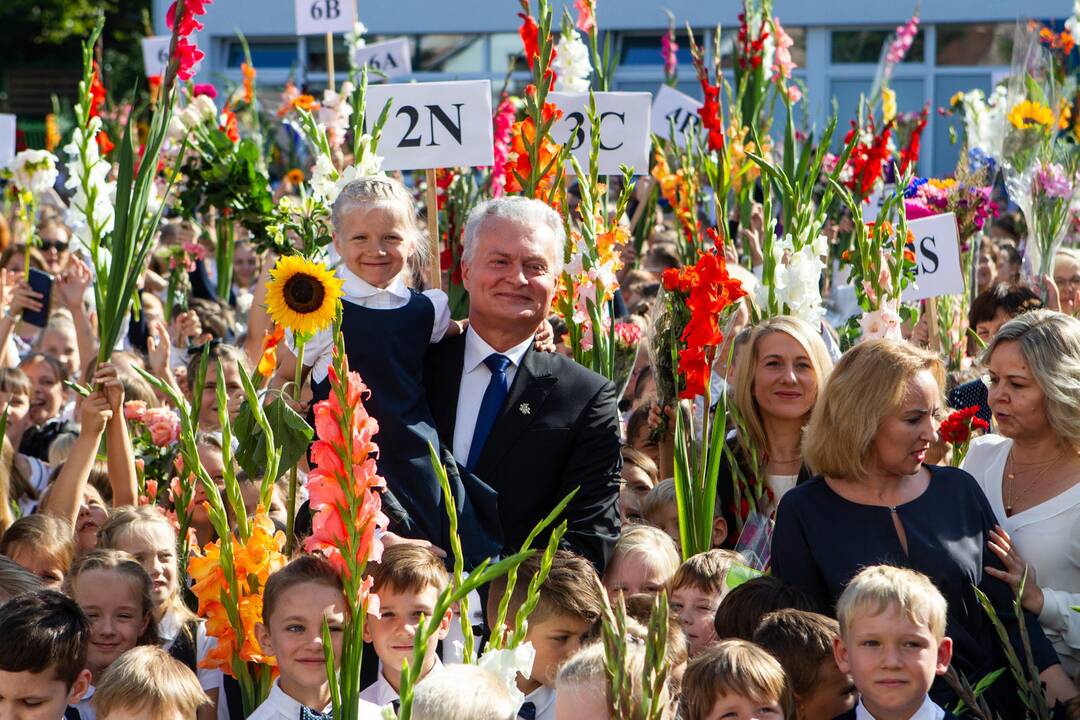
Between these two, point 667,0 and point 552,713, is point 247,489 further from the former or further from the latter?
point 667,0

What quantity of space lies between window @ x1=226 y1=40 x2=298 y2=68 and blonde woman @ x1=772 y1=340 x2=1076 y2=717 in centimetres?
1691

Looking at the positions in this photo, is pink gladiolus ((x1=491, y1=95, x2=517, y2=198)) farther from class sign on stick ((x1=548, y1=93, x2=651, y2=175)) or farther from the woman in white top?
the woman in white top

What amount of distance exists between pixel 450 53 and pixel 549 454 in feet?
52.4

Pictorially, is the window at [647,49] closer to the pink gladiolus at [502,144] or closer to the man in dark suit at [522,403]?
the pink gladiolus at [502,144]

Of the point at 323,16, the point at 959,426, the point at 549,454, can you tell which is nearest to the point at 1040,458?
the point at 959,426

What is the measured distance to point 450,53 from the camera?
18.8 meters

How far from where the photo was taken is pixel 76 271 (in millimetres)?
5801

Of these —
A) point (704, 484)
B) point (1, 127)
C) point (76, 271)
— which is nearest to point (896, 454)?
point (704, 484)

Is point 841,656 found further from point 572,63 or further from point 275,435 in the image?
point 572,63

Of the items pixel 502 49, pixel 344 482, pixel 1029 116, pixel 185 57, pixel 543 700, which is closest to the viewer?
pixel 344 482

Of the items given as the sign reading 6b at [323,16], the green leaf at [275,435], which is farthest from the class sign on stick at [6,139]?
the green leaf at [275,435]

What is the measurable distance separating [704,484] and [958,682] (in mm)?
960

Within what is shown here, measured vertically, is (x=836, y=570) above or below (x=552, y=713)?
above

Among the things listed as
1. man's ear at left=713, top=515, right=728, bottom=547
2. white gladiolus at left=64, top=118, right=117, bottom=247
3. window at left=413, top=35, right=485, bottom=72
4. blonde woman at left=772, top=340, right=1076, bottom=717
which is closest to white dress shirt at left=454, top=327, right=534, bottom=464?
blonde woman at left=772, top=340, right=1076, bottom=717
